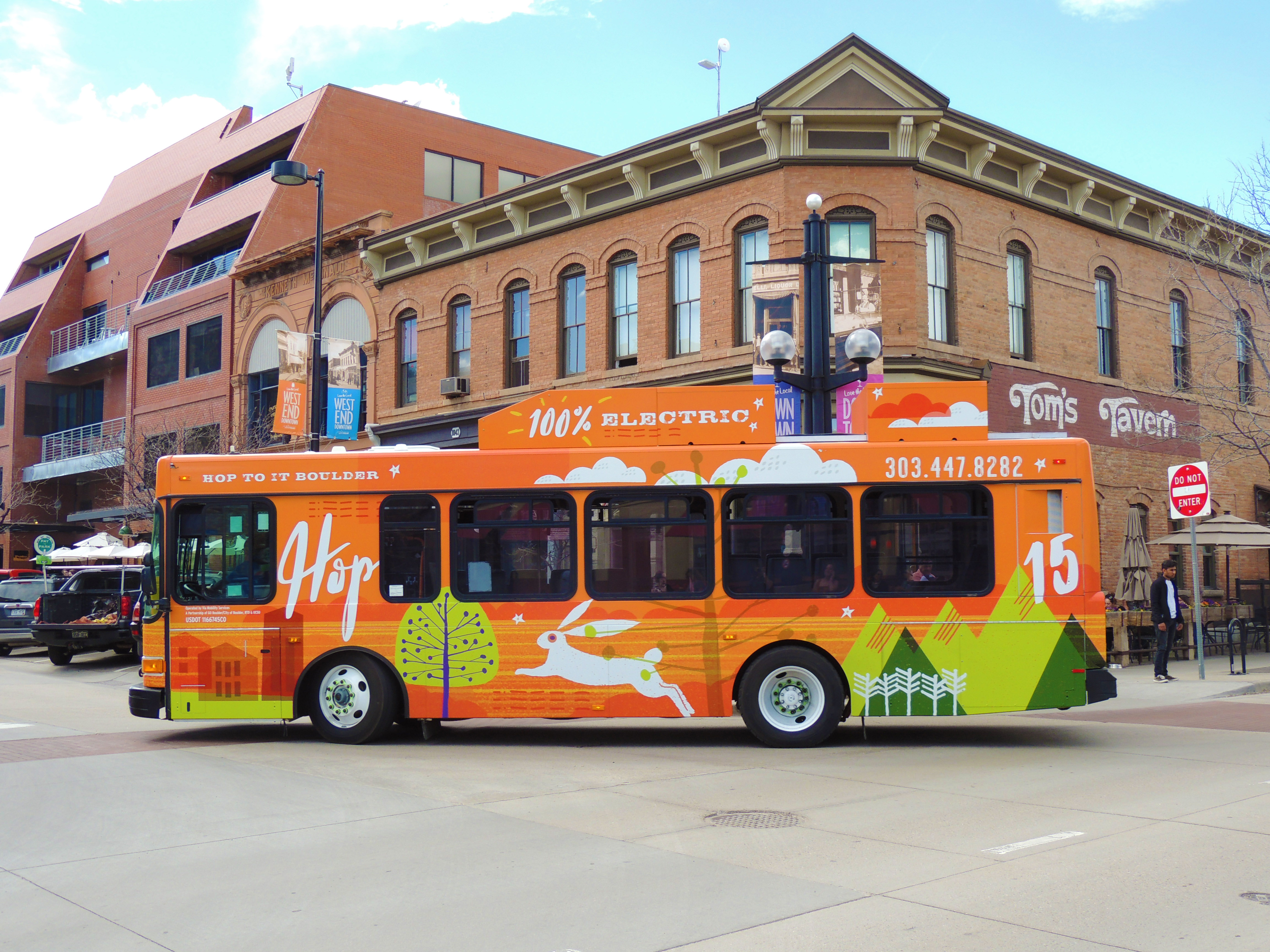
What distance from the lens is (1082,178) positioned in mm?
22859

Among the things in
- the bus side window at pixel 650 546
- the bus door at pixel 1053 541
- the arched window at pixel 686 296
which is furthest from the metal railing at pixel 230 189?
the bus door at pixel 1053 541

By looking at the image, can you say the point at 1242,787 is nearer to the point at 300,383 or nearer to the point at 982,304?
the point at 982,304

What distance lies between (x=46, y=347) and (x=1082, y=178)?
46.0 metres

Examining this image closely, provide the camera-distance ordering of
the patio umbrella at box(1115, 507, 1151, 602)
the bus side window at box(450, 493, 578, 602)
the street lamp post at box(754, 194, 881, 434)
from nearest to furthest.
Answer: the bus side window at box(450, 493, 578, 602), the street lamp post at box(754, 194, 881, 434), the patio umbrella at box(1115, 507, 1151, 602)

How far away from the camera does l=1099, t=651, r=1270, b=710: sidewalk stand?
15.7 metres

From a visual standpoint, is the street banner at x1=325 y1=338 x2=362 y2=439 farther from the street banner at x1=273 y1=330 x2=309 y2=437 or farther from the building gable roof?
the building gable roof

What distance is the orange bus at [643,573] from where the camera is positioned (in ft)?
36.6

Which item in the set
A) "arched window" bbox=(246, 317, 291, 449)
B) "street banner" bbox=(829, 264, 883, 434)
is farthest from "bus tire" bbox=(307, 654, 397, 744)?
"arched window" bbox=(246, 317, 291, 449)

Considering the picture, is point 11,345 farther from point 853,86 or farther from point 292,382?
point 853,86

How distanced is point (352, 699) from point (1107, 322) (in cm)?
1859

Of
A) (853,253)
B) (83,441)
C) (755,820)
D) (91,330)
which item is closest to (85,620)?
(853,253)

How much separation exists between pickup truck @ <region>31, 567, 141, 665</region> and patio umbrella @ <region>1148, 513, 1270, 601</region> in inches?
770

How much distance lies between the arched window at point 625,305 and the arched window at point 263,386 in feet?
43.5

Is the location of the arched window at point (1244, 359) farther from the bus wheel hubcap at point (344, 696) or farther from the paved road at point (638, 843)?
the bus wheel hubcap at point (344, 696)
